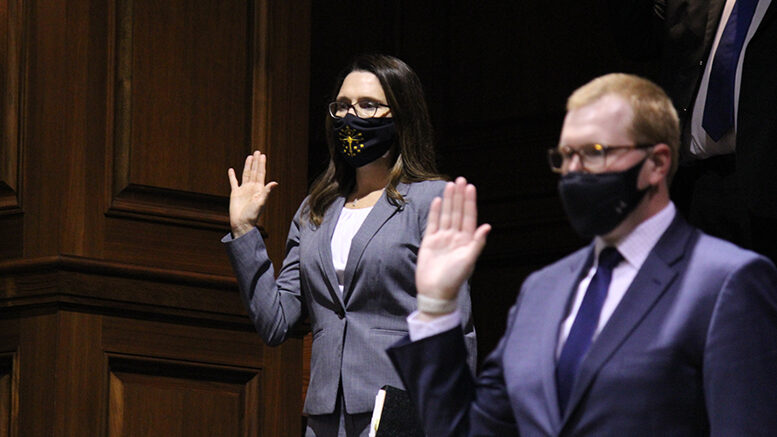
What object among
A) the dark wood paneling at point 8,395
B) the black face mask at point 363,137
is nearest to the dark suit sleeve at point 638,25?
the black face mask at point 363,137

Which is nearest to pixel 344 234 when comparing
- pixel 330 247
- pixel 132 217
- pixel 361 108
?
pixel 330 247

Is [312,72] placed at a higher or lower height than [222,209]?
higher

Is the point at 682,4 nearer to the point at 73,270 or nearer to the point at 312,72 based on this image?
the point at 73,270

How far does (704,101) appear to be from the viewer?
3.45m

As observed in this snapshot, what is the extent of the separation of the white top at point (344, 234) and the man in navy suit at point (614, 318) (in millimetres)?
1105

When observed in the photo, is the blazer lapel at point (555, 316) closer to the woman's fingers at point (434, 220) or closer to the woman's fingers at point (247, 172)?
the woman's fingers at point (434, 220)

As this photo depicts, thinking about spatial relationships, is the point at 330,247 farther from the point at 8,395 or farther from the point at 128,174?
the point at 8,395

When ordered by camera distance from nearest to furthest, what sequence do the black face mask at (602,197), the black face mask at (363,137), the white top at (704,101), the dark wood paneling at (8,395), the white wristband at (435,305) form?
1. the black face mask at (602,197)
2. the white wristband at (435,305)
3. the white top at (704,101)
4. the black face mask at (363,137)
5. the dark wood paneling at (8,395)

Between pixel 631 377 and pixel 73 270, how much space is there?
2.31 m

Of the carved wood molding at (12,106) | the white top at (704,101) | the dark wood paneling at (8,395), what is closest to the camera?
the white top at (704,101)

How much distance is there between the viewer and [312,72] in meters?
6.36

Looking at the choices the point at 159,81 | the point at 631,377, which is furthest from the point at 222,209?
the point at 631,377

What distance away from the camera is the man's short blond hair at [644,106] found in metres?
2.19

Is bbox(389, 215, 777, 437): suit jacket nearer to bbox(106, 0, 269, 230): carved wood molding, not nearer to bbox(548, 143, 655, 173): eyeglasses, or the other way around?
bbox(548, 143, 655, 173): eyeglasses
